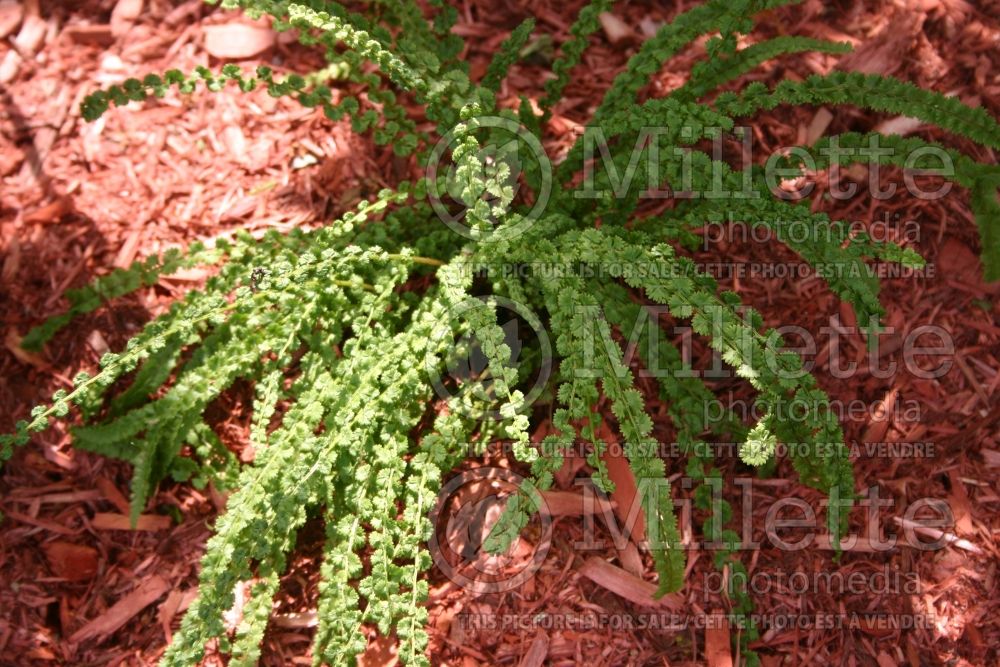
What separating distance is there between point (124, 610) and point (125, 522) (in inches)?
10.0

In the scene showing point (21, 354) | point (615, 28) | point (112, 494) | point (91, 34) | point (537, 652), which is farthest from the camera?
point (91, 34)

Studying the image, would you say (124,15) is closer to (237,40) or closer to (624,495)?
(237,40)

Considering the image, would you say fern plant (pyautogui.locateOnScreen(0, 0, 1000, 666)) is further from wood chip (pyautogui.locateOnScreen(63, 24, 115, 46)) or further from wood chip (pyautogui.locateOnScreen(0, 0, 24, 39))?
wood chip (pyautogui.locateOnScreen(0, 0, 24, 39))

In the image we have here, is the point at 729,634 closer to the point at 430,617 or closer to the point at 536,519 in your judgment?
the point at 536,519

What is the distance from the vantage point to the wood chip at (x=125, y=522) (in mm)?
2553

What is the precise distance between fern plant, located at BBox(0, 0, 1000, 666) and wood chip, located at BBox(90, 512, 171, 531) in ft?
0.43

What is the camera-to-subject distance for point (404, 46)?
2395 mm

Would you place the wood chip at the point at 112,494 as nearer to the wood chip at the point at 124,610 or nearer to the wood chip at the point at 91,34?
the wood chip at the point at 124,610

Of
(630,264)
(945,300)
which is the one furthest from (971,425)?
(630,264)

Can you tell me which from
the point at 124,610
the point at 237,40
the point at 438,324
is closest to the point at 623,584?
the point at 438,324

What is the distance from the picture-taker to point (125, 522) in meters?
2.56

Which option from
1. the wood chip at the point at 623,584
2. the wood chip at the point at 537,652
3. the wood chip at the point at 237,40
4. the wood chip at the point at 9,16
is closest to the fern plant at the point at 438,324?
the wood chip at the point at 623,584

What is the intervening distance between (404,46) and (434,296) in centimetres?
70

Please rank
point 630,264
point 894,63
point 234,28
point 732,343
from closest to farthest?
point 732,343, point 630,264, point 894,63, point 234,28
